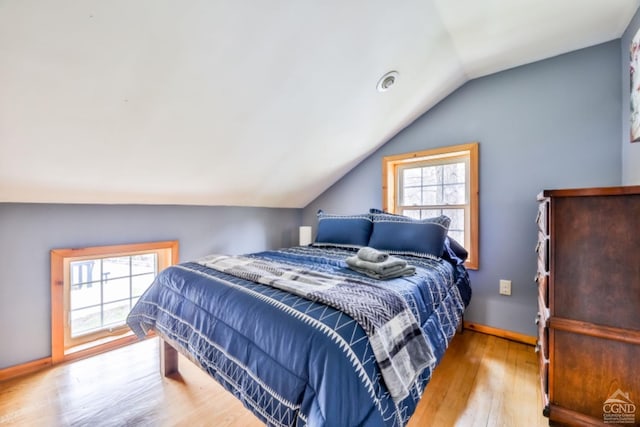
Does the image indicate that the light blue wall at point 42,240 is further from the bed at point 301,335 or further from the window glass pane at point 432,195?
the window glass pane at point 432,195

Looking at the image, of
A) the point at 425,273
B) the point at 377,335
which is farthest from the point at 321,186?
the point at 377,335

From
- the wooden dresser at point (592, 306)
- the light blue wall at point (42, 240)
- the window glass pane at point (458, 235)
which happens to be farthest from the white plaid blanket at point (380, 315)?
the window glass pane at point (458, 235)

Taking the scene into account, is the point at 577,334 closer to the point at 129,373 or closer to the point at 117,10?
the point at 117,10

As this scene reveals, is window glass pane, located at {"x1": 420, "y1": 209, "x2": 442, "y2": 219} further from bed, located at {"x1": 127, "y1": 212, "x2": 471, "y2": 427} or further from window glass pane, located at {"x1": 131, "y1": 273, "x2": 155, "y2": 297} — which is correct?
window glass pane, located at {"x1": 131, "y1": 273, "x2": 155, "y2": 297}

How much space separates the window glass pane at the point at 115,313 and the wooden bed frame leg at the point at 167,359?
2.94 feet

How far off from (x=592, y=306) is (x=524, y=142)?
1.45 m

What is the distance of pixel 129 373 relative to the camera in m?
1.79

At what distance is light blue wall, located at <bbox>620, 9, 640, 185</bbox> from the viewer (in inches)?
62.9

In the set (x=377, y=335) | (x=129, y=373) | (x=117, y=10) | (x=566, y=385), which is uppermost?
(x=117, y=10)

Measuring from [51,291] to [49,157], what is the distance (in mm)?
1014

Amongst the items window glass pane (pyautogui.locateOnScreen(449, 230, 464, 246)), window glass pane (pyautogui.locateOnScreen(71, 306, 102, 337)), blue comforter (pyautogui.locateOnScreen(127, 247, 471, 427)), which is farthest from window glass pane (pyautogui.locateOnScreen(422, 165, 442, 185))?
window glass pane (pyautogui.locateOnScreen(71, 306, 102, 337))

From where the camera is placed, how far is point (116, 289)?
7.72ft

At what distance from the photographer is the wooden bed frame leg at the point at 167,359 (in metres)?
1.74

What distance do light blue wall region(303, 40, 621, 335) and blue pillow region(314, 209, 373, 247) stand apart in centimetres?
103
